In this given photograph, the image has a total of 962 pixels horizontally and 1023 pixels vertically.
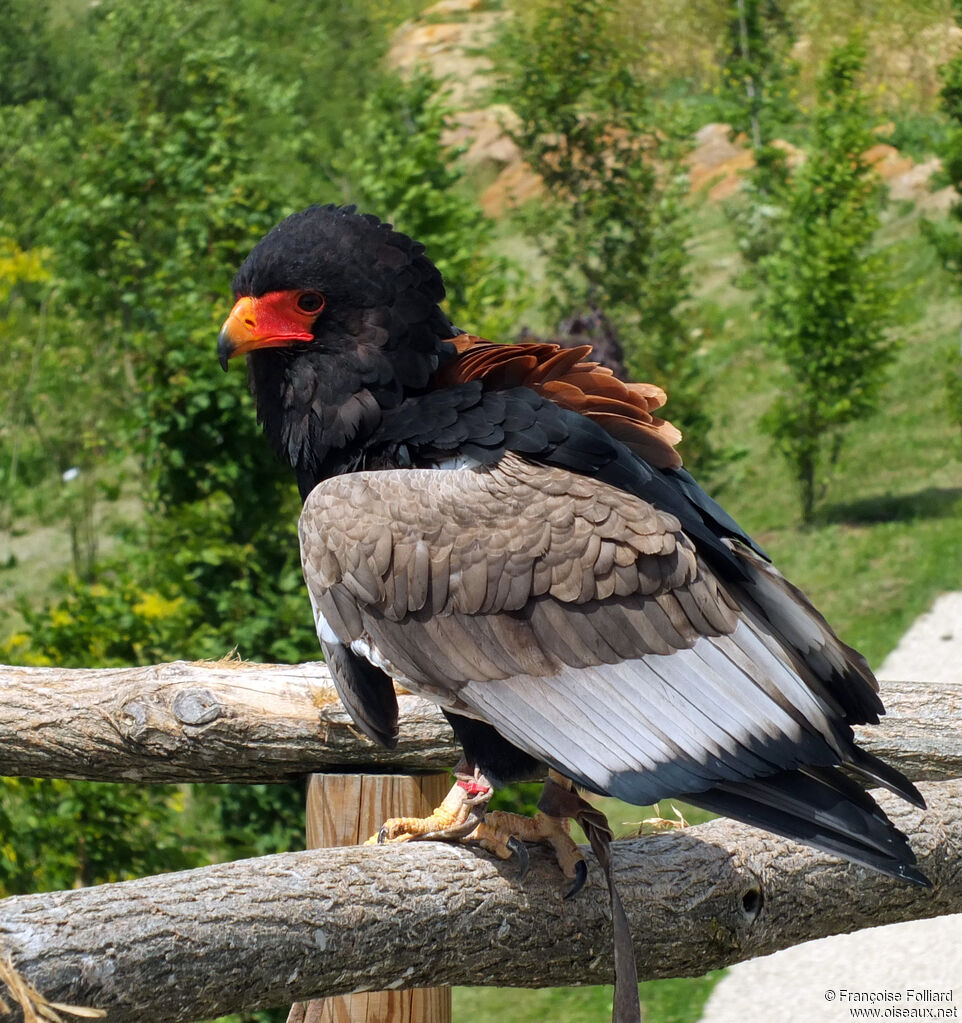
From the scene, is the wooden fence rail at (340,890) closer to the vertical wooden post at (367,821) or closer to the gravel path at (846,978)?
the vertical wooden post at (367,821)

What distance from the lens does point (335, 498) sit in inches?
102

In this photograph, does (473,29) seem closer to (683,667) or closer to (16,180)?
(16,180)

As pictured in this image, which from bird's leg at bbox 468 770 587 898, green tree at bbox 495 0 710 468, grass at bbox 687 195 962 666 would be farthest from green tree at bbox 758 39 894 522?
bird's leg at bbox 468 770 587 898

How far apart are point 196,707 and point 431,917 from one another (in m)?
1.19

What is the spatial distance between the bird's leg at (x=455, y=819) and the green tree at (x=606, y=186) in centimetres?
810

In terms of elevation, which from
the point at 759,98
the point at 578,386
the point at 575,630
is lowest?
the point at 575,630

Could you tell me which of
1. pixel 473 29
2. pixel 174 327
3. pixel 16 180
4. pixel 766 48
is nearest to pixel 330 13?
pixel 473 29

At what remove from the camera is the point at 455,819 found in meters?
2.57

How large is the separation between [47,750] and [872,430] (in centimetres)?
1088

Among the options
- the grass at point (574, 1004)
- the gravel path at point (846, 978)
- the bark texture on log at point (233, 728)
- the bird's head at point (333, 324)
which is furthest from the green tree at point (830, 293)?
the bird's head at point (333, 324)

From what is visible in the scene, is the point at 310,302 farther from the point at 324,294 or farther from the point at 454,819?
the point at 454,819

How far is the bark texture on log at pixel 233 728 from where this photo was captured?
127 inches

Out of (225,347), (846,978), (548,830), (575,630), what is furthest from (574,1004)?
(225,347)

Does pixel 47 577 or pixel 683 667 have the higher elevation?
pixel 683 667
